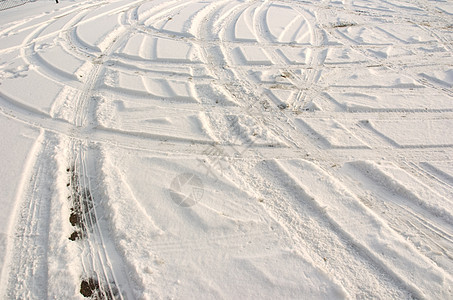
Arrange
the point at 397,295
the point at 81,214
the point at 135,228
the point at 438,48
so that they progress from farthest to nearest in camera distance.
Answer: the point at 438,48 → the point at 81,214 → the point at 135,228 → the point at 397,295

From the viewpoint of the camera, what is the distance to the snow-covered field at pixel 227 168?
2400 millimetres

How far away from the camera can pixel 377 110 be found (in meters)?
4.23

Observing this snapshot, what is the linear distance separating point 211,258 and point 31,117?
365 centimetres

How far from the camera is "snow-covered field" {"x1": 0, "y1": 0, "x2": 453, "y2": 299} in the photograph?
7.88ft

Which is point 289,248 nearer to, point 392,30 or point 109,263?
point 109,263

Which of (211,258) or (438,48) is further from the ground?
(438,48)

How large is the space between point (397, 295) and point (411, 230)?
73 centimetres

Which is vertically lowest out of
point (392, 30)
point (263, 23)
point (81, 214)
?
point (81, 214)

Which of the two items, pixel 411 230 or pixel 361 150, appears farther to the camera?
pixel 361 150

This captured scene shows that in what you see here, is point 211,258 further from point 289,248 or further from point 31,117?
point 31,117

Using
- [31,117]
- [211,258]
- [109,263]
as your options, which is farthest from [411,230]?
[31,117]

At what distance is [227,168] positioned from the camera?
334 centimetres

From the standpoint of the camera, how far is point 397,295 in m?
2.28

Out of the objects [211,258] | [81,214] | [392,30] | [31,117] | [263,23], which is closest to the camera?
[211,258]
